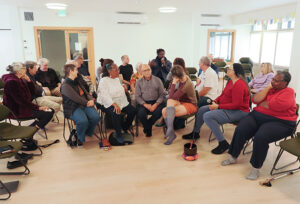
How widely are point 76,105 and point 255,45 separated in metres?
8.56

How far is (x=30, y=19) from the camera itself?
7.71 meters

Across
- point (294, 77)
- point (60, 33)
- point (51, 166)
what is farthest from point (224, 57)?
point (51, 166)

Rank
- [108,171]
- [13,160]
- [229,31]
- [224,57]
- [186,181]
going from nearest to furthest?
1. [186,181]
2. [108,171]
3. [13,160]
4. [229,31]
5. [224,57]

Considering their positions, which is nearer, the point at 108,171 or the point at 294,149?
the point at 294,149

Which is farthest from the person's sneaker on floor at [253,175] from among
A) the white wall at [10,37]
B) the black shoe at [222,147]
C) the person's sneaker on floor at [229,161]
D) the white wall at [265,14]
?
the white wall at [10,37]

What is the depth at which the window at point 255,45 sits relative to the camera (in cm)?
943

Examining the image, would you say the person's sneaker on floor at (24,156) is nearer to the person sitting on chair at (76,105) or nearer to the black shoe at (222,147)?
the person sitting on chair at (76,105)

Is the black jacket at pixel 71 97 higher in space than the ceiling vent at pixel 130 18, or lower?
lower

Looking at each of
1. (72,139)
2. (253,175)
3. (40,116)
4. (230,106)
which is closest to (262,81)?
(230,106)

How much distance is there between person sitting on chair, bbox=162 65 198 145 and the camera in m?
3.47

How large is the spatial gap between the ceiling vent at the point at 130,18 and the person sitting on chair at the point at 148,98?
532cm

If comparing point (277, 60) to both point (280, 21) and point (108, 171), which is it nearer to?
point (280, 21)

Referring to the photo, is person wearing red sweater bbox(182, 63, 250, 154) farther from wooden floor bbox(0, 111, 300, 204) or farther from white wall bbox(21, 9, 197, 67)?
white wall bbox(21, 9, 197, 67)

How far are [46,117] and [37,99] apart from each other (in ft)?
1.98
